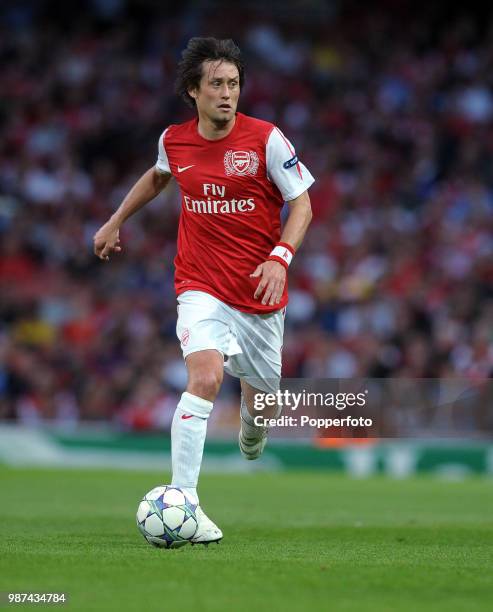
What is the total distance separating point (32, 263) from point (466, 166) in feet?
24.3

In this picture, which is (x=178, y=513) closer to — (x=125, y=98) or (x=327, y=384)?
(x=327, y=384)

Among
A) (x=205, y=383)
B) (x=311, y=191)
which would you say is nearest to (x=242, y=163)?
(x=205, y=383)

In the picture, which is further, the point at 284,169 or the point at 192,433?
the point at 284,169

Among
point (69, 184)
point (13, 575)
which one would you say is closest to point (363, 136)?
point (69, 184)

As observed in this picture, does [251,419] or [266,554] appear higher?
[251,419]

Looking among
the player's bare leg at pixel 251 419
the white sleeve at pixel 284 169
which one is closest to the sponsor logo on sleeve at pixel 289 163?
the white sleeve at pixel 284 169

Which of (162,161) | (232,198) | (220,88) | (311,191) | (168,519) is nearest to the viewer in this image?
(168,519)

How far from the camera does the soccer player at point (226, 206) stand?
7.14 m

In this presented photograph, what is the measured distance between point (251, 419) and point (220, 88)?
2.19 meters

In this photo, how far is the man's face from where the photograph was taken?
714 centimetres

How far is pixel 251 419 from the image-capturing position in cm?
798

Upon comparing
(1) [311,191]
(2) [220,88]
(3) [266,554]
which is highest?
(1) [311,191]

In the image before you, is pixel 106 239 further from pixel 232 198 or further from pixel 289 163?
pixel 289 163

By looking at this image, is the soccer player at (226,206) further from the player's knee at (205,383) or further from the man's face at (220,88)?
the player's knee at (205,383)
